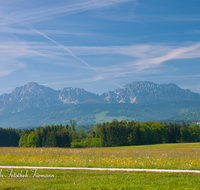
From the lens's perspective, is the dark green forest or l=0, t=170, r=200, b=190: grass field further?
the dark green forest

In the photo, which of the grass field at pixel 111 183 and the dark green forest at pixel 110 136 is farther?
the dark green forest at pixel 110 136

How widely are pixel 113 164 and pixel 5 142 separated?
107 metres

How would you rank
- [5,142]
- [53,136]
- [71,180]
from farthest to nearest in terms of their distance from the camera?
[5,142] < [53,136] < [71,180]

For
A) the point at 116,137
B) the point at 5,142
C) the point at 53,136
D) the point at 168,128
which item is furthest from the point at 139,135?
the point at 5,142

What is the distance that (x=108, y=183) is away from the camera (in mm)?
13188

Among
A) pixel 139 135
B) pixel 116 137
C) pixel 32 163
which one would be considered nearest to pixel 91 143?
pixel 116 137

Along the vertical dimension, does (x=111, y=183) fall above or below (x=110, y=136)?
above

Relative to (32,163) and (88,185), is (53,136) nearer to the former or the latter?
(32,163)

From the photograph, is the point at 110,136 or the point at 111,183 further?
the point at 110,136

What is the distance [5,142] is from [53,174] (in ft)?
357

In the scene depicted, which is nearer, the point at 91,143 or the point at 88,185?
the point at 88,185

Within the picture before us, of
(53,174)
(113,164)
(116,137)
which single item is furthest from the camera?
(116,137)

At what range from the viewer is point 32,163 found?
71.9 ft

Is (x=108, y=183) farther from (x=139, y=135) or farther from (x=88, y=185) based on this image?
(x=139, y=135)
